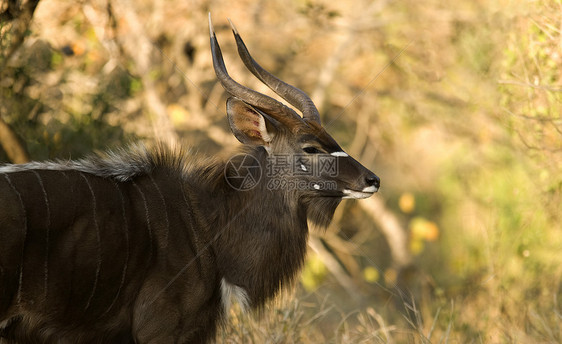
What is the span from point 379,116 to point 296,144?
615 cm

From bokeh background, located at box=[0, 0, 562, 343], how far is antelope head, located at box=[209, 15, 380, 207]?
110 centimetres

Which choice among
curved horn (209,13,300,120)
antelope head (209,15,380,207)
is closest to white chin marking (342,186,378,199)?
antelope head (209,15,380,207)

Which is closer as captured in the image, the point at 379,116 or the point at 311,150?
the point at 311,150

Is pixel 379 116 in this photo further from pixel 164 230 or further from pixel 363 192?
pixel 164 230

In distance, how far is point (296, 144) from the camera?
3441 millimetres

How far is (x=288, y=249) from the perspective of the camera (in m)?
3.45

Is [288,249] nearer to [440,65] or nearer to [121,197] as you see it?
[121,197]

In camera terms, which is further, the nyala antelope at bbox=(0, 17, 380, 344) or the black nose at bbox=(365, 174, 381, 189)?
the black nose at bbox=(365, 174, 381, 189)

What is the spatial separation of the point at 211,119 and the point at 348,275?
265cm

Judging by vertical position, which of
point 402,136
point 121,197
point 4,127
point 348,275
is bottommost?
point 348,275

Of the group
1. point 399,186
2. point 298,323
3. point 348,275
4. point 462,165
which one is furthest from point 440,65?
point 298,323

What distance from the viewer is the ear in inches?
135

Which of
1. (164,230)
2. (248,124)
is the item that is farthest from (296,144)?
(164,230)

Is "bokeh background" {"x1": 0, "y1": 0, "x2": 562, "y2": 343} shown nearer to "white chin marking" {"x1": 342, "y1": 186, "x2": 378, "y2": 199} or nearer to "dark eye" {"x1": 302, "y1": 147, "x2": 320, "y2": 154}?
"white chin marking" {"x1": 342, "y1": 186, "x2": 378, "y2": 199}
